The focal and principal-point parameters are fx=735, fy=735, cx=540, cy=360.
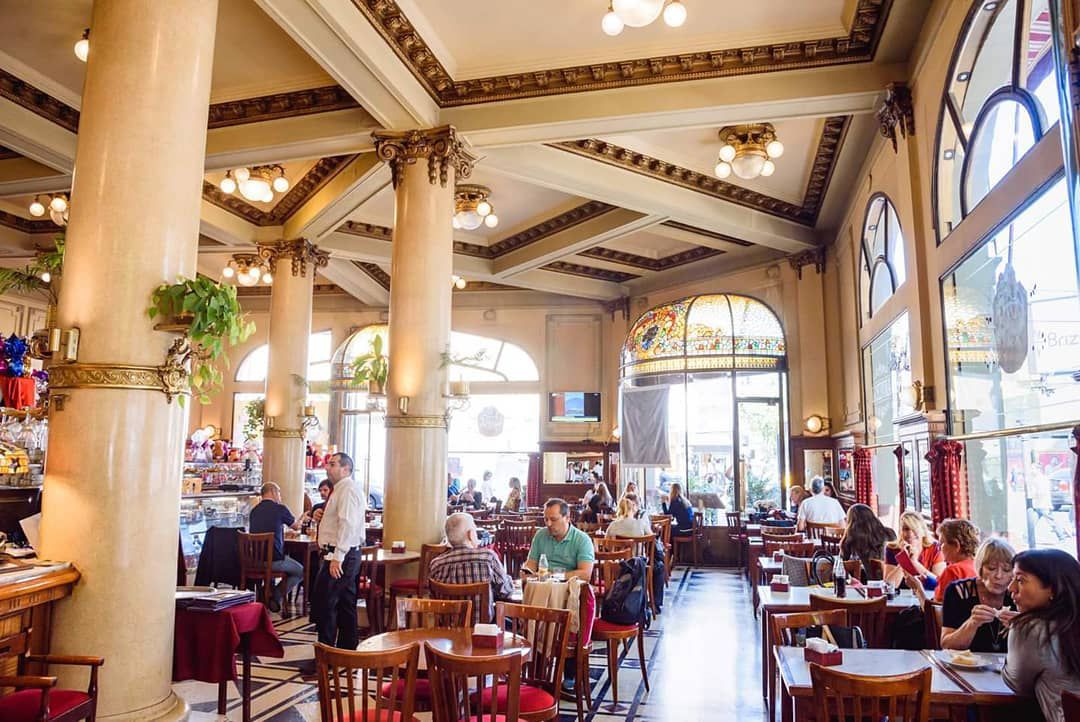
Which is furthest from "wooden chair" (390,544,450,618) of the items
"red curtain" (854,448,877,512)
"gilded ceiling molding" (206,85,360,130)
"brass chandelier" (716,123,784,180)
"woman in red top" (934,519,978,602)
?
"red curtain" (854,448,877,512)

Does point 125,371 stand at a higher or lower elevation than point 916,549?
A: higher

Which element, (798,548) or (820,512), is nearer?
(798,548)

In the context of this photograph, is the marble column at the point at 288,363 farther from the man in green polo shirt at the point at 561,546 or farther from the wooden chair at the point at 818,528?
the wooden chair at the point at 818,528

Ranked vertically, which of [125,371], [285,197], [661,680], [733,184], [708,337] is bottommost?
[661,680]

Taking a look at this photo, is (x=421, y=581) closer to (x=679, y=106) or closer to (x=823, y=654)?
(x=823, y=654)

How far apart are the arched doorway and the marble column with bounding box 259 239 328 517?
659 centimetres

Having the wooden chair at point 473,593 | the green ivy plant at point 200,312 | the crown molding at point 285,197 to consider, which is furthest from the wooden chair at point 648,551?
the crown molding at point 285,197

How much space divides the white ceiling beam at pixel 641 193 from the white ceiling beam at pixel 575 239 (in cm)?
51

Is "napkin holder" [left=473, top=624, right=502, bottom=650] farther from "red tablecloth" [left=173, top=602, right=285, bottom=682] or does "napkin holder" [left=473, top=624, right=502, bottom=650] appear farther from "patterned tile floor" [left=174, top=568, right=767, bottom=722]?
"red tablecloth" [left=173, top=602, right=285, bottom=682]

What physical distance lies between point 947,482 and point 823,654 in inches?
123

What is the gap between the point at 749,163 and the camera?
826cm

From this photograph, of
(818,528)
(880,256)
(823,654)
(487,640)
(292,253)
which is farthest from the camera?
(292,253)

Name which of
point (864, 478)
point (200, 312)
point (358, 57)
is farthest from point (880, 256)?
point (200, 312)

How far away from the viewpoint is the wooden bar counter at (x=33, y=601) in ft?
8.80
